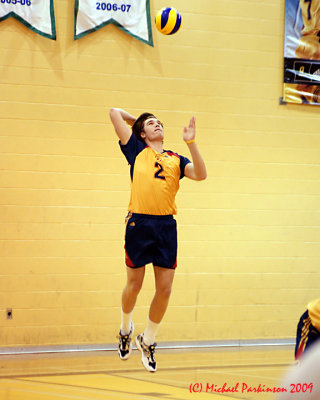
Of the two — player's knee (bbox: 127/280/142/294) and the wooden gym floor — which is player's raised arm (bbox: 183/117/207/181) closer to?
player's knee (bbox: 127/280/142/294)

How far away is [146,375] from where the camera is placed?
509cm

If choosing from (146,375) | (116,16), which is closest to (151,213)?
(146,375)

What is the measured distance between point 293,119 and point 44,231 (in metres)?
3.27

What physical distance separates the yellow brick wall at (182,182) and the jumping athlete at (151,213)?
1900 millimetres

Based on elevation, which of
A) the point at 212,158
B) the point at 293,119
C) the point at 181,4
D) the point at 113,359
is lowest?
the point at 113,359

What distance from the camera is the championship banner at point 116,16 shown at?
19.5 ft

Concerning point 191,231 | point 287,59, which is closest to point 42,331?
point 191,231

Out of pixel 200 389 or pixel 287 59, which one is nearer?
pixel 200 389

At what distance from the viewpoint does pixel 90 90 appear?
6.05 meters

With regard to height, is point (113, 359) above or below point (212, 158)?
below

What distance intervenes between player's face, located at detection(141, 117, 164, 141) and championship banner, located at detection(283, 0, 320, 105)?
106 inches

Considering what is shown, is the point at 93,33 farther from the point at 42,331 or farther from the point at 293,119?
the point at 42,331

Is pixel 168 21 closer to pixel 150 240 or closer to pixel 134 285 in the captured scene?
pixel 150 240

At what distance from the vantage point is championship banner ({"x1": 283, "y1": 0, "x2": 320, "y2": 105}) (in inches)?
251
